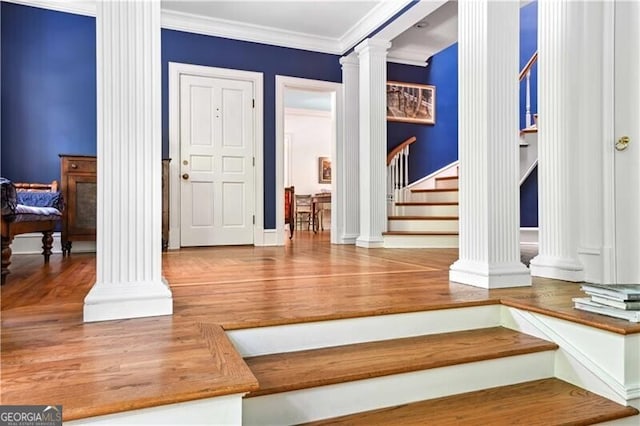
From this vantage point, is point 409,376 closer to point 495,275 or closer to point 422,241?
point 495,275

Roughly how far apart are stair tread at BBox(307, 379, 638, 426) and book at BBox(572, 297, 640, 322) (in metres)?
0.30

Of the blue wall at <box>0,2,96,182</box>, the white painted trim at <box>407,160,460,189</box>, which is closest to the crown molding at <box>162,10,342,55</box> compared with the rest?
the blue wall at <box>0,2,96,182</box>

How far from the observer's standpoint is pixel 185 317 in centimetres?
161

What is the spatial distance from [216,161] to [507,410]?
13.3ft

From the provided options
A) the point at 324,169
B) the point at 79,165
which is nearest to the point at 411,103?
the point at 324,169

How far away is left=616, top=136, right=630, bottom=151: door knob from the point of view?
2.39 meters

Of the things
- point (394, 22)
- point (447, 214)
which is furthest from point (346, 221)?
point (394, 22)

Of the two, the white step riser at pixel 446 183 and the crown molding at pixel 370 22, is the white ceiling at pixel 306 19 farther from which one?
the white step riser at pixel 446 183

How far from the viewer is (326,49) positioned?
5.16m

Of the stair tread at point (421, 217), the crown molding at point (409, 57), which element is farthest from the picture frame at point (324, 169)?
the stair tread at point (421, 217)

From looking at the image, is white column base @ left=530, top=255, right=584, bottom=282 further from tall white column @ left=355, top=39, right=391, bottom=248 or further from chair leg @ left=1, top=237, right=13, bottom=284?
chair leg @ left=1, top=237, right=13, bottom=284

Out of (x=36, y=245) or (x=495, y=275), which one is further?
(x=36, y=245)

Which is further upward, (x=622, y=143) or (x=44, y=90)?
(x=44, y=90)

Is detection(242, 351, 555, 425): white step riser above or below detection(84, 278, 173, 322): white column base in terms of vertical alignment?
below
